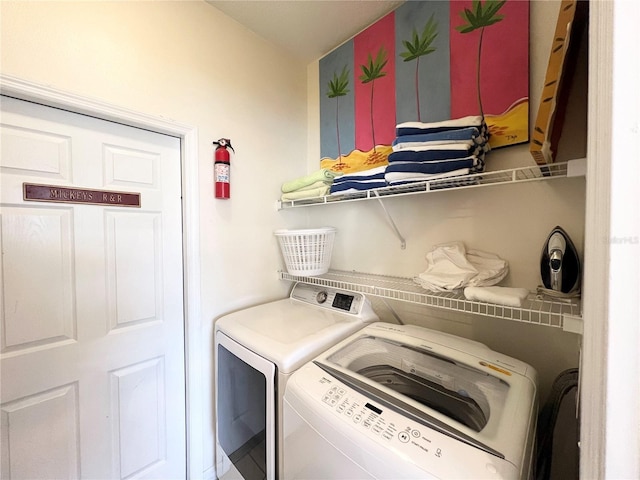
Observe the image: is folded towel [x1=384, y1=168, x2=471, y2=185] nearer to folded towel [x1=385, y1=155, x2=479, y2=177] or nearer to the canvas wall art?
folded towel [x1=385, y1=155, x2=479, y2=177]

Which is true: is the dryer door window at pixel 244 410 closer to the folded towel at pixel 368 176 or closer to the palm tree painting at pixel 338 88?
the folded towel at pixel 368 176

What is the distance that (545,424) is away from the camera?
94 centimetres

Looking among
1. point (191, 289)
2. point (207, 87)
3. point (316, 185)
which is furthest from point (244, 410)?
point (207, 87)

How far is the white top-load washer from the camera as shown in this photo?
1.83ft

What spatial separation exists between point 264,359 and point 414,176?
3.12ft

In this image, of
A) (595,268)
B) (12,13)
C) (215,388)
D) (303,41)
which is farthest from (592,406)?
(303,41)

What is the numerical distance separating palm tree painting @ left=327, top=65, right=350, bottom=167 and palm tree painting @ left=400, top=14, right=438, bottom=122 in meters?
0.40

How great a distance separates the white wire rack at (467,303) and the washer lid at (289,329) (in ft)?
0.58

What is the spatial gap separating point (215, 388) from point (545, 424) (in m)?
1.54

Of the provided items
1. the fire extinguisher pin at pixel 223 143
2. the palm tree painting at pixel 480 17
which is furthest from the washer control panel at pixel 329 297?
the palm tree painting at pixel 480 17

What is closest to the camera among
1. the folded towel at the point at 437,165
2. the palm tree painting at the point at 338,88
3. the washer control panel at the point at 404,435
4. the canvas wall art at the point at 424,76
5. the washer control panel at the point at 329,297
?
the washer control panel at the point at 404,435

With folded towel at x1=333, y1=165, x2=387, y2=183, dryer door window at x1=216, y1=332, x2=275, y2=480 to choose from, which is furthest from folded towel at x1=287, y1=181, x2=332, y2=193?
dryer door window at x1=216, y1=332, x2=275, y2=480

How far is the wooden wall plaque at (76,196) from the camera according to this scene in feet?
3.17

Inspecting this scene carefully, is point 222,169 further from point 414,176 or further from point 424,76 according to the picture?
point 424,76
